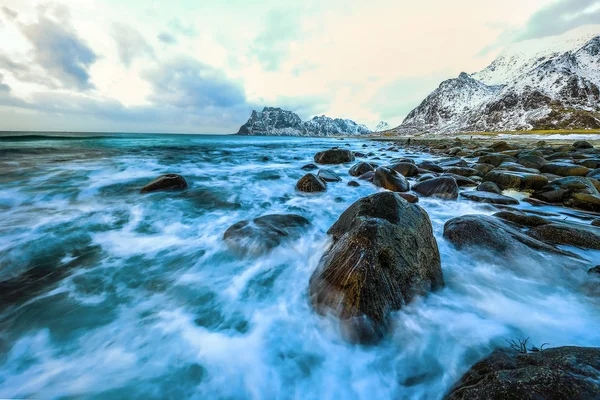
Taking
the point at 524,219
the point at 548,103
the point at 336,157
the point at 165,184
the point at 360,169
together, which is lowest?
the point at 524,219

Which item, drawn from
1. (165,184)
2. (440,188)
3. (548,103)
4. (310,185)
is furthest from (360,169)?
(548,103)

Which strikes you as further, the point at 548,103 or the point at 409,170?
the point at 548,103

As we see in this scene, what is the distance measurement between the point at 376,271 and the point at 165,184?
8786 mm

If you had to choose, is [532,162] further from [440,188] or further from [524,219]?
[524,219]

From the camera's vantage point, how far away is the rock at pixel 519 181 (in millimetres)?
7820

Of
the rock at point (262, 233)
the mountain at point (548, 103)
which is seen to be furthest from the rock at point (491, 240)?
the mountain at point (548, 103)

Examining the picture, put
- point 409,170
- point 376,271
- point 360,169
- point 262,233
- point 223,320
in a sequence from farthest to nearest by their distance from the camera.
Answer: point 360,169
point 409,170
point 262,233
point 223,320
point 376,271

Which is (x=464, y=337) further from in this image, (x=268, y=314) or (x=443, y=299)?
(x=268, y=314)

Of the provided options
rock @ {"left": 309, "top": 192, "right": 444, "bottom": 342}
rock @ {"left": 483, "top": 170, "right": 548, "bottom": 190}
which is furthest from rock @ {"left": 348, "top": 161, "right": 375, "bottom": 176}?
rock @ {"left": 309, "top": 192, "right": 444, "bottom": 342}

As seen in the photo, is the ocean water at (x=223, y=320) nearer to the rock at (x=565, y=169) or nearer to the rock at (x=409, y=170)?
the rock at (x=565, y=169)

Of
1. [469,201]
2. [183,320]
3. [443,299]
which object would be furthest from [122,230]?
[469,201]

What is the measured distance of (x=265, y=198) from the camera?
8875mm

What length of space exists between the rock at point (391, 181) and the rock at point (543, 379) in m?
7.03

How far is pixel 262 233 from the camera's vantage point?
506 centimetres
